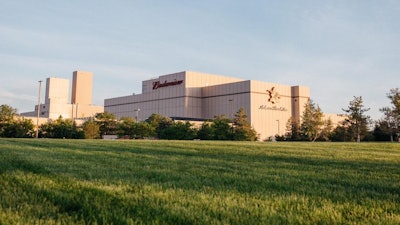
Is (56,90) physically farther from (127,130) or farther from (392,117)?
(392,117)

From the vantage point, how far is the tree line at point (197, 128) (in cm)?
6125

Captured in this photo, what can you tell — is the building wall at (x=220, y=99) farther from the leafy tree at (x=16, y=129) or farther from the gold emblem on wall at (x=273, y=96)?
the leafy tree at (x=16, y=129)

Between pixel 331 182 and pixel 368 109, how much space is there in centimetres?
7210

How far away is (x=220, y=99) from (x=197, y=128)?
103ft

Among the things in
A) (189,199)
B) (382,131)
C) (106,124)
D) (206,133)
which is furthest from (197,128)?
(189,199)

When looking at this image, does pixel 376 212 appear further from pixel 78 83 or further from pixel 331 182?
pixel 78 83

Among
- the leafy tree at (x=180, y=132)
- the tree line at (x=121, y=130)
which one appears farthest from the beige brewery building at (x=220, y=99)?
the leafy tree at (x=180, y=132)

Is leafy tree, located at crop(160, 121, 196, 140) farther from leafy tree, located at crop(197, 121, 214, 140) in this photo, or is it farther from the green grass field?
the green grass field

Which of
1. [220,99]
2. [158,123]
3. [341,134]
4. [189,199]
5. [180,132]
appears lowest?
[189,199]

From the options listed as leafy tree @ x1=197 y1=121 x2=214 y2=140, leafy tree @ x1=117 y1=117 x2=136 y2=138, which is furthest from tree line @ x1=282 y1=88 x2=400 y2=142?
leafy tree @ x1=117 y1=117 x2=136 y2=138

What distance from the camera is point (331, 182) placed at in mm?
5781

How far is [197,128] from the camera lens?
68938mm

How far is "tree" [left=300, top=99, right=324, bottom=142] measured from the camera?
70375 mm

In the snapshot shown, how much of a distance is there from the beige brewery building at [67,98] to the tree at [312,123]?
264 feet
